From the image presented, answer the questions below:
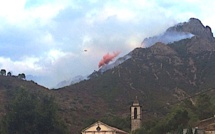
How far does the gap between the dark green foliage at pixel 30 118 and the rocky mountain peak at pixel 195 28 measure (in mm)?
105475

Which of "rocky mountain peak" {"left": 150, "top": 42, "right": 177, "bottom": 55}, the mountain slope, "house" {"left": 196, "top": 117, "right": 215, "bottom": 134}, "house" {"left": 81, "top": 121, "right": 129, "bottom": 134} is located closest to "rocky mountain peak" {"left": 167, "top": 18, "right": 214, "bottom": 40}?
the mountain slope

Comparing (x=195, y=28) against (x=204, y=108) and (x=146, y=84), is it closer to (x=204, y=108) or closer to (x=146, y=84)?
(x=146, y=84)

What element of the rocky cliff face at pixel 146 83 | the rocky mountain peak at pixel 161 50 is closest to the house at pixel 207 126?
the rocky cliff face at pixel 146 83

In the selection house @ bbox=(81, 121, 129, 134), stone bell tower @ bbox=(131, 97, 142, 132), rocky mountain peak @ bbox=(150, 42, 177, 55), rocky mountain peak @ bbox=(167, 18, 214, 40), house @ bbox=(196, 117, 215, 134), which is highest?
rocky mountain peak @ bbox=(167, 18, 214, 40)

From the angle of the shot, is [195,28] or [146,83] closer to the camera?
[146,83]

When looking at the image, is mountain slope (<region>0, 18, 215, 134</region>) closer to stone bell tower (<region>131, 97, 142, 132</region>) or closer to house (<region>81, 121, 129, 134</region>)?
house (<region>81, 121, 129, 134</region>)

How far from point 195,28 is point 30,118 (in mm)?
116065

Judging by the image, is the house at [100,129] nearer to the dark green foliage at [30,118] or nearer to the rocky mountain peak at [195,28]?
the dark green foliage at [30,118]

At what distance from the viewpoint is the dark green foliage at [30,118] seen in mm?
65000

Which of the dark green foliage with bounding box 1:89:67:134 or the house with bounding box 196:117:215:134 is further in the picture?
the dark green foliage with bounding box 1:89:67:134

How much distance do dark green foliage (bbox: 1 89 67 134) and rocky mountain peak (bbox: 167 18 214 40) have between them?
105475mm

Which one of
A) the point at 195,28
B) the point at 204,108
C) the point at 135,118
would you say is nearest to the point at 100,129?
the point at 135,118

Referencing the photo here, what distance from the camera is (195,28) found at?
17100cm

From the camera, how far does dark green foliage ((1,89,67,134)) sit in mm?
65000
